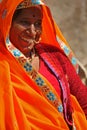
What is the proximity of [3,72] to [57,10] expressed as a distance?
44.1 inches

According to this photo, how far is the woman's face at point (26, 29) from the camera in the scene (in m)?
1.90

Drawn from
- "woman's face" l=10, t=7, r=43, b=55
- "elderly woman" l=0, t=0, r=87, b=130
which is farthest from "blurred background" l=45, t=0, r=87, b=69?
"woman's face" l=10, t=7, r=43, b=55

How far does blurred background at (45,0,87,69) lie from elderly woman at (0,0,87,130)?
0.83 metres

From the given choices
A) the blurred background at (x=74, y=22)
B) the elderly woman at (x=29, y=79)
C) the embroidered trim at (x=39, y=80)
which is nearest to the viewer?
the elderly woman at (x=29, y=79)

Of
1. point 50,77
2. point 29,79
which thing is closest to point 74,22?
point 50,77

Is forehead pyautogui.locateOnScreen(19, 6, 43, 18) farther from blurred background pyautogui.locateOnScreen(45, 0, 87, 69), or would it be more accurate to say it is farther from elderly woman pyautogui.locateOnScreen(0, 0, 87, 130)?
blurred background pyautogui.locateOnScreen(45, 0, 87, 69)

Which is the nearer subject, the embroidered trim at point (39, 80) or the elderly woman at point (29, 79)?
the elderly woman at point (29, 79)

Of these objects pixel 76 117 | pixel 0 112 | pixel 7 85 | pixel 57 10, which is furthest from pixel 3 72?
pixel 57 10

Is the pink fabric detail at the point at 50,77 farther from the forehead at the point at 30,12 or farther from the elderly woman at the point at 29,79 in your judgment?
the forehead at the point at 30,12

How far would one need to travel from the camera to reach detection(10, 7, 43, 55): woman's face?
190 cm

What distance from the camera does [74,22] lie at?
9.57ft

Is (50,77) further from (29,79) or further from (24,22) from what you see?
(24,22)

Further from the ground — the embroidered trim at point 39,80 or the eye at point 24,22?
the eye at point 24,22

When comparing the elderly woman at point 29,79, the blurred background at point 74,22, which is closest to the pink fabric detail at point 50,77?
the elderly woman at point 29,79
